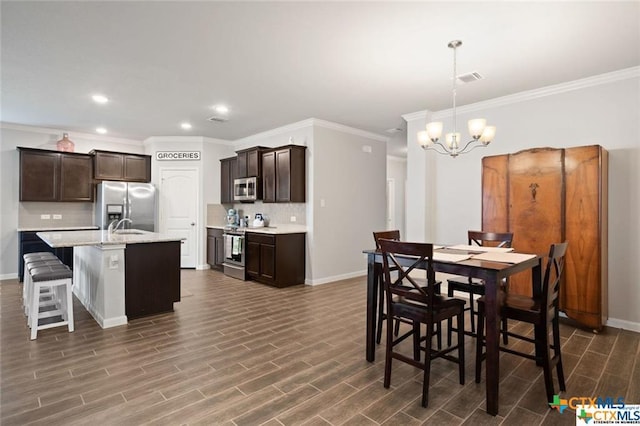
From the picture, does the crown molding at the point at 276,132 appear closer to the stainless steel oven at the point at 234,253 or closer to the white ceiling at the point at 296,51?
the white ceiling at the point at 296,51

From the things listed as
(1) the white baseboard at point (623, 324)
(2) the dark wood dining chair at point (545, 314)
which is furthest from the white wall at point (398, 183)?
(2) the dark wood dining chair at point (545, 314)

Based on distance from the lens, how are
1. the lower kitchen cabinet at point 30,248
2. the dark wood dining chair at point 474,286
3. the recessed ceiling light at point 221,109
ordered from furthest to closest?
1. the lower kitchen cabinet at point 30,248
2. the recessed ceiling light at point 221,109
3. the dark wood dining chair at point 474,286

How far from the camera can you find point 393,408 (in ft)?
7.03

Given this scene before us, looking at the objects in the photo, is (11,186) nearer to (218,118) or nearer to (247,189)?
(218,118)

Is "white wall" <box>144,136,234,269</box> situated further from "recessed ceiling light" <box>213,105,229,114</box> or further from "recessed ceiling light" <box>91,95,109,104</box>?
"recessed ceiling light" <box>91,95,109,104</box>

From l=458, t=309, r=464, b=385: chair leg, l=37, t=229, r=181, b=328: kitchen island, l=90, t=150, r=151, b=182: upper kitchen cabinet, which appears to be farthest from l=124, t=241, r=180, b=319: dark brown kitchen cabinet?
l=90, t=150, r=151, b=182: upper kitchen cabinet

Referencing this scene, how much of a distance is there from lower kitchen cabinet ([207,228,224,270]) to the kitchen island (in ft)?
8.32

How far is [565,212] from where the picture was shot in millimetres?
3559

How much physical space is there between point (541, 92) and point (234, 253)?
526 centimetres

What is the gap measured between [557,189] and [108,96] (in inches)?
220

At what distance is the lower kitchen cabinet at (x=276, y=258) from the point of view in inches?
209

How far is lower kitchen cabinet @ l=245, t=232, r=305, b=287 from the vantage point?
5.32 m

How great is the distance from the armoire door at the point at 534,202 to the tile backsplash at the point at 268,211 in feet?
10.4

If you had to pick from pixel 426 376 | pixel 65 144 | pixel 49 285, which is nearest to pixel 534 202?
pixel 426 376
